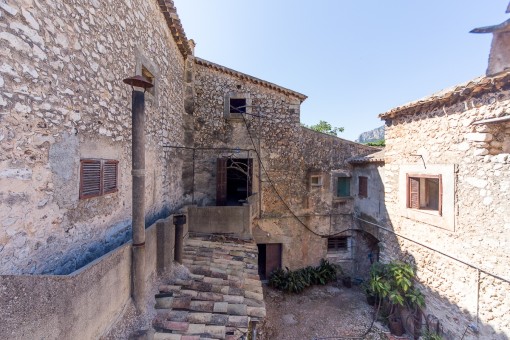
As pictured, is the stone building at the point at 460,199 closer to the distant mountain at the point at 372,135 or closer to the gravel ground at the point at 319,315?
the gravel ground at the point at 319,315

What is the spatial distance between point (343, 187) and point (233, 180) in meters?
4.87

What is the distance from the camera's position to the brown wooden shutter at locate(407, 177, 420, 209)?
22.9 ft

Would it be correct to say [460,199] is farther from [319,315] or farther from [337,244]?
[337,244]

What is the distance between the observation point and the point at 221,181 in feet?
29.3

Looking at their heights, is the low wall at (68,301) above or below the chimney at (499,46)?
below

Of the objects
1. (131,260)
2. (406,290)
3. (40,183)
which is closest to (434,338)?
(406,290)

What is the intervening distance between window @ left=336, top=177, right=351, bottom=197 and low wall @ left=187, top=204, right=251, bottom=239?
207 inches

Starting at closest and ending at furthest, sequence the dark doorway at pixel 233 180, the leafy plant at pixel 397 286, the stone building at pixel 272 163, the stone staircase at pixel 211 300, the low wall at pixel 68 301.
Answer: the low wall at pixel 68 301
the stone staircase at pixel 211 300
the leafy plant at pixel 397 286
the dark doorway at pixel 233 180
the stone building at pixel 272 163

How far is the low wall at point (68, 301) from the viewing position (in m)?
1.74

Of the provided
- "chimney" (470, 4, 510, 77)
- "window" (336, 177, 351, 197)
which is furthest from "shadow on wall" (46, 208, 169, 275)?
"window" (336, 177, 351, 197)

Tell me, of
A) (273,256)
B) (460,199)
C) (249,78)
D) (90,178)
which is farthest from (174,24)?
(273,256)

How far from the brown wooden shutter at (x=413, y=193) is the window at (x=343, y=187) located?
133 inches

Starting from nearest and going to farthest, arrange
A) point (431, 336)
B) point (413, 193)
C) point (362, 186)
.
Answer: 1. point (431, 336)
2. point (413, 193)
3. point (362, 186)

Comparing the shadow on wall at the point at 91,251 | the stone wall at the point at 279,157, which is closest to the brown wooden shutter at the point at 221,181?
the stone wall at the point at 279,157
